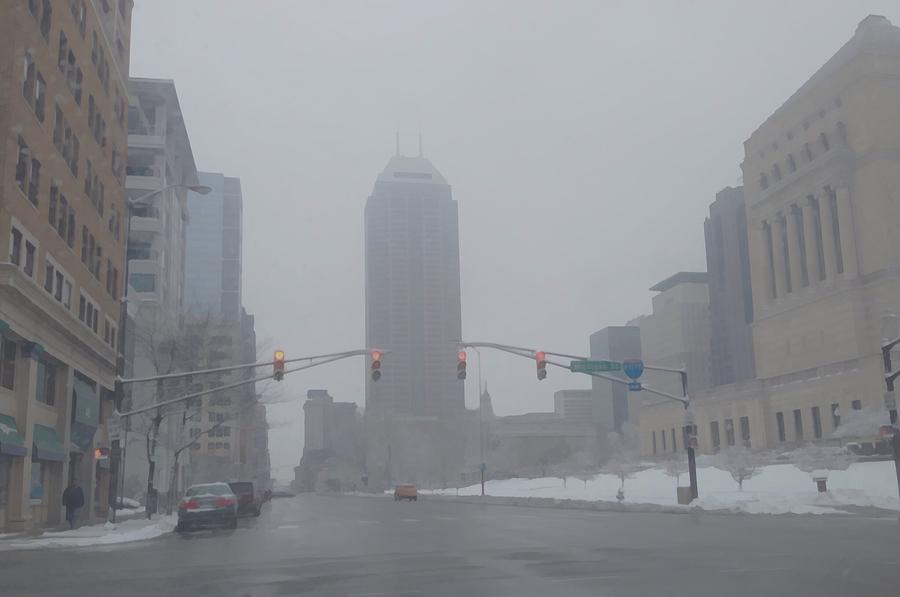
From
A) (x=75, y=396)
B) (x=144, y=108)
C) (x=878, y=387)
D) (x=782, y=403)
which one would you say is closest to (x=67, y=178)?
(x=75, y=396)

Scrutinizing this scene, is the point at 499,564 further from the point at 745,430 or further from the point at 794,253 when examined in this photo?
the point at 794,253

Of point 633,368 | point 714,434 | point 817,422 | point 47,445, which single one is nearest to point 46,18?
point 47,445

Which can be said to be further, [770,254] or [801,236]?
[770,254]

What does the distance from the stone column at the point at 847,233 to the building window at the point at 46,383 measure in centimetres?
7991

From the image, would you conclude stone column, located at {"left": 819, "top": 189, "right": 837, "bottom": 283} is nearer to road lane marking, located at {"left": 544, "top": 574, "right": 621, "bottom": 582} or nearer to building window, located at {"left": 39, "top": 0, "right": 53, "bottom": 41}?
building window, located at {"left": 39, "top": 0, "right": 53, "bottom": 41}

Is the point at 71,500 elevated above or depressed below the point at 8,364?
below

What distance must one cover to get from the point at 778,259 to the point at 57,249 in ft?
302

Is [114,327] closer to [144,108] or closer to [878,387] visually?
[144,108]

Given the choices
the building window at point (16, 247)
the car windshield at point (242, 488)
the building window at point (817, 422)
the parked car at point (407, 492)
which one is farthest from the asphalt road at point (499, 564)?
the building window at point (817, 422)

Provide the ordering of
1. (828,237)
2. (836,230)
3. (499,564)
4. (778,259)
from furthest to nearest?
(778,259) < (836,230) < (828,237) < (499,564)

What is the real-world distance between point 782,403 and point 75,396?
7931 cm

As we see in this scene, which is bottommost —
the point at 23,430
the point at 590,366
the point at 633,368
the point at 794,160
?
the point at 23,430

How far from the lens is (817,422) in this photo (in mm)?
93625

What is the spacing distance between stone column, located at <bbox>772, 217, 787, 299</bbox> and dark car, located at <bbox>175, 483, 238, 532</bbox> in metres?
88.2
